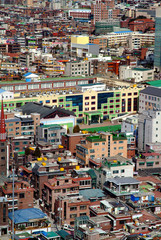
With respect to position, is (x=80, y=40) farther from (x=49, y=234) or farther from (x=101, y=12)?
(x=49, y=234)

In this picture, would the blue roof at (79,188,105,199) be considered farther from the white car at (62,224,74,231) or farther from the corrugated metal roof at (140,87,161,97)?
the corrugated metal roof at (140,87,161,97)

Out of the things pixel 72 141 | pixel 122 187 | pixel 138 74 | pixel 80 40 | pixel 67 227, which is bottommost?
pixel 67 227

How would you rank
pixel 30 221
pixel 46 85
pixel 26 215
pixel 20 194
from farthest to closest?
pixel 46 85
pixel 20 194
pixel 26 215
pixel 30 221

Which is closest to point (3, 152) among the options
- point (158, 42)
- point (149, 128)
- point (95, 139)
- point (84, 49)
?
point (95, 139)

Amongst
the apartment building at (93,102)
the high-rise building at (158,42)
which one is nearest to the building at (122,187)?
the apartment building at (93,102)

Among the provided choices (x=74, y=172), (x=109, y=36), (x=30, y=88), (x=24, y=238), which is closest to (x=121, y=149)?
(x=74, y=172)

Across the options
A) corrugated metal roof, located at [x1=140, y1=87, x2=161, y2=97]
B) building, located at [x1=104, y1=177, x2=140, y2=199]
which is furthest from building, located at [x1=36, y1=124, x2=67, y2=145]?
corrugated metal roof, located at [x1=140, y1=87, x2=161, y2=97]

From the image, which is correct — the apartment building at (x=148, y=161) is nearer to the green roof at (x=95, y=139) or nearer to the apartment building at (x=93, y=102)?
the green roof at (x=95, y=139)
